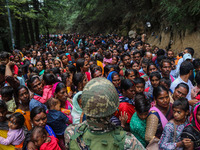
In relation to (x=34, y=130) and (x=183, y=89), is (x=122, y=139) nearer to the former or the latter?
(x=34, y=130)

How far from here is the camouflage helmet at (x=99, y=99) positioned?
49.8 inches

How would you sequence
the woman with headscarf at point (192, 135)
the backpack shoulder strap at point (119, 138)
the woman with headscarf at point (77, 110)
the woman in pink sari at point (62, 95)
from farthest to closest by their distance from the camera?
the woman in pink sari at point (62, 95) < the woman with headscarf at point (77, 110) < the woman with headscarf at point (192, 135) < the backpack shoulder strap at point (119, 138)

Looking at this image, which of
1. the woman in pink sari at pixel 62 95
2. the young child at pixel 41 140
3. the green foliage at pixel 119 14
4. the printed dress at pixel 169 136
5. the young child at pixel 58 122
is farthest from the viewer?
the green foliage at pixel 119 14

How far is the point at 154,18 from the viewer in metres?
12.9

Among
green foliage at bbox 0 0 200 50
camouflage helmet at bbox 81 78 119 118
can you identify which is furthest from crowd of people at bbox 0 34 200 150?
green foliage at bbox 0 0 200 50

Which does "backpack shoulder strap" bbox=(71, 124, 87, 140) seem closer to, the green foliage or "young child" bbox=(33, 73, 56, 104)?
"young child" bbox=(33, 73, 56, 104)

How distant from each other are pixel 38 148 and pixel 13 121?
1.95 ft

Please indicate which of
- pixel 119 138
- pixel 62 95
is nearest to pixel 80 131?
pixel 119 138

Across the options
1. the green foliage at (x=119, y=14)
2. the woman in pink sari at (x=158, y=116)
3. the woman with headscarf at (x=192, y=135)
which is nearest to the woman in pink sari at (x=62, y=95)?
the woman in pink sari at (x=158, y=116)

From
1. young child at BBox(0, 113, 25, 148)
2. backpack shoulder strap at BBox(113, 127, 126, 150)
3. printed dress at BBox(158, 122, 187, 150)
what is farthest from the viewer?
young child at BBox(0, 113, 25, 148)

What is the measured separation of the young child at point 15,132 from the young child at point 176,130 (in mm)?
2048

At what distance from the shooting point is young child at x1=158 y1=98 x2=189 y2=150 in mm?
1953

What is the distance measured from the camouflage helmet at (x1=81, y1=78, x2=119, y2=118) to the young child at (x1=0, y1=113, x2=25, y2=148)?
5.30 feet

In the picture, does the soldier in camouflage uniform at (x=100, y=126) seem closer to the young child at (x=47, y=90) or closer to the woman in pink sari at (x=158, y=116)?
the woman in pink sari at (x=158, y=116)
